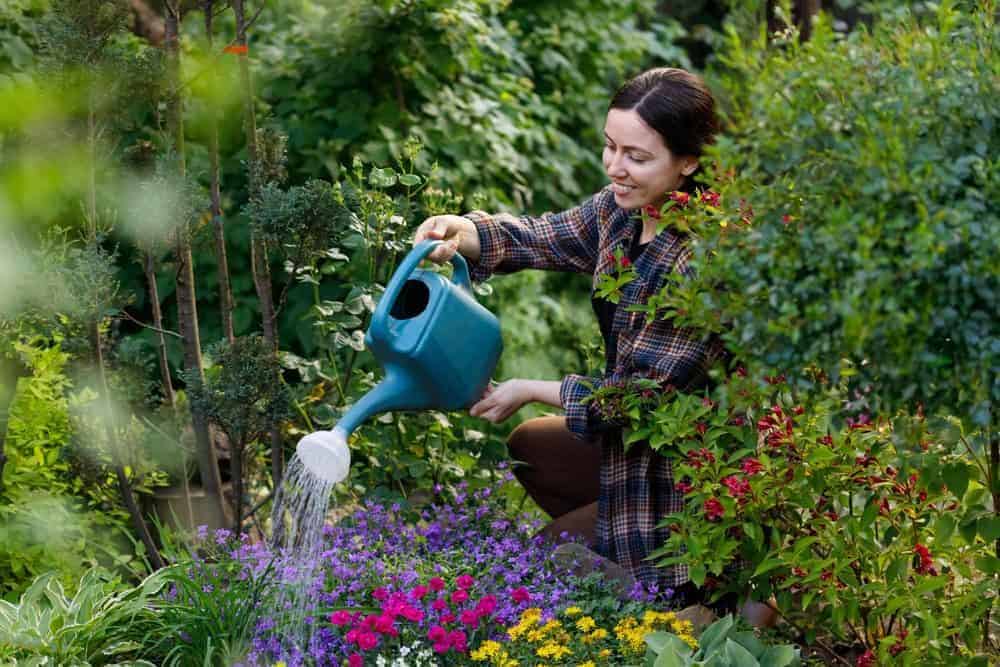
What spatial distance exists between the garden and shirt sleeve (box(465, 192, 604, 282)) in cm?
14

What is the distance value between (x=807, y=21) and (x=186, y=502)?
2.88 m

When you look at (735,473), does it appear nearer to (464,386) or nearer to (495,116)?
(464,386)

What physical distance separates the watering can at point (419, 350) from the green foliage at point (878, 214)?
2.53ft

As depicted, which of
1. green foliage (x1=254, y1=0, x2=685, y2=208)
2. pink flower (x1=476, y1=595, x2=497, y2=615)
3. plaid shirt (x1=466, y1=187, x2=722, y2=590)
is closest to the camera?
pink flower (x1=476, y1=595, x2=497, y2=615)

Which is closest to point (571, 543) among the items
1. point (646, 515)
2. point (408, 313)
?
point (646, 515)

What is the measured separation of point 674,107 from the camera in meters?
2.57

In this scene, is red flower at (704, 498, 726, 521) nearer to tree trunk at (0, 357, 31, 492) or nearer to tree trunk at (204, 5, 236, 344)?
tree trunk at (204, 5, 236, 344)

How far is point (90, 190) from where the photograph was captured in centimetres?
278

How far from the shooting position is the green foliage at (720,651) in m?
2.13

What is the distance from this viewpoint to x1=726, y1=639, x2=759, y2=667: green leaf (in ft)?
7.07

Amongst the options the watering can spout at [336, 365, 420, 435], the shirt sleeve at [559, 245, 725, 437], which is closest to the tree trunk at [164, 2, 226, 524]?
the watering can spout at [336, 365, 420, 435]

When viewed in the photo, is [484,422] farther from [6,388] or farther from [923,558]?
[923,558]

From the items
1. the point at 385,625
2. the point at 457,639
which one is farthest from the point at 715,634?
the point at 385,625

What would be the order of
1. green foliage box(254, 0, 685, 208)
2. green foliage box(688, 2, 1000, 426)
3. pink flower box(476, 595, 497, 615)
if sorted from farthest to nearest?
green foliage box(254, 0, 685, 208) < pink flower box(476, 595, 497, 615) < green foliage box(688, 2, 1000, 426)
